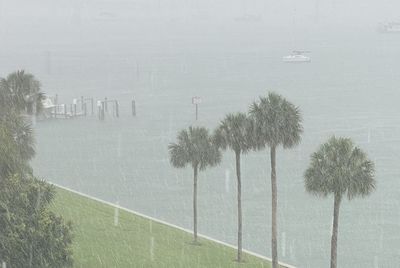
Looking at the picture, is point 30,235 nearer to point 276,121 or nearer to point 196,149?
point 276,121

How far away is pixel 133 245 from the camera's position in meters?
41.9

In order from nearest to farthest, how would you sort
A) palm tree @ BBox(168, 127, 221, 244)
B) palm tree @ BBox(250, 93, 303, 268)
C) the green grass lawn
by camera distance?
1. palm tree @ BBox(250, 93, 303, 268)
2. the green grass lawn
3. palm tree @ BBox(168, 127, 221, 244)

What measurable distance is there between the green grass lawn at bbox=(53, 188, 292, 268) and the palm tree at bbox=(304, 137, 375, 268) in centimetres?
1020

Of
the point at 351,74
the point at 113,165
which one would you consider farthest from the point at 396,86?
the point at 113,165

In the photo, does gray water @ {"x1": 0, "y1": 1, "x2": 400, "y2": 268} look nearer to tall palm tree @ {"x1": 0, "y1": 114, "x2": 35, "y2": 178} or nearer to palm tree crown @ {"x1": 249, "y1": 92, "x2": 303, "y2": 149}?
palm tree crown @ {"x1": 249, "y1": 92, "x2": 303, "y2": 149}

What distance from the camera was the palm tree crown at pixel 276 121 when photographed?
1387 inches

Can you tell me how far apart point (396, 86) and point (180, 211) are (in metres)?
116

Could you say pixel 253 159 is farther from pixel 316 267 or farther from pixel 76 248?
pixel 76 248

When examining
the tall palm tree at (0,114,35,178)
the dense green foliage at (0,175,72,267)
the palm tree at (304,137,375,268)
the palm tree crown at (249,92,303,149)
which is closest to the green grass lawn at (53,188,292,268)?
the tall palm tree at (0,114,35,178)

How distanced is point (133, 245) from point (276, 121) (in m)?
11.5

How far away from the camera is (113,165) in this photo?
3415 inches

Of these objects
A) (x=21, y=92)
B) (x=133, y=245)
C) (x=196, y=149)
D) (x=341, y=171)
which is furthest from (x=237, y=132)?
(x=21, y=92)

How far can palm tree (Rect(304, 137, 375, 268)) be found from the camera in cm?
3152

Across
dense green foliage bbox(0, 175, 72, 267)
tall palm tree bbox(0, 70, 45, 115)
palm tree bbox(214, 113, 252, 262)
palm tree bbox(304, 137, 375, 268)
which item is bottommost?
dense green foliage bbox(0, 175, 72, 267)
